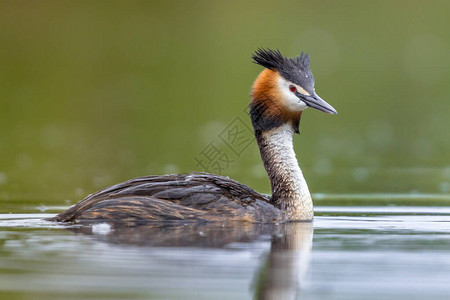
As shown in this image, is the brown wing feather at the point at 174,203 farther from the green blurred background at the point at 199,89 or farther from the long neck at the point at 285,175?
the green blurred background at the point at 199,89

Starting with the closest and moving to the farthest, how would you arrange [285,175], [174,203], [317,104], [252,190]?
[174,203] → [252,190] → [317,104] → [285,175]

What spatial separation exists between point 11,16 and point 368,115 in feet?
44.3

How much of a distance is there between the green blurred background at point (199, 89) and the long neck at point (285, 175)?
328 centimetres

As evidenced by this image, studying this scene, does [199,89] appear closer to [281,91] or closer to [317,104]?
[281,91]

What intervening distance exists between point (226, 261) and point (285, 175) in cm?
344

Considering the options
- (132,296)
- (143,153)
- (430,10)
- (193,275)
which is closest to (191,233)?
(193,275)

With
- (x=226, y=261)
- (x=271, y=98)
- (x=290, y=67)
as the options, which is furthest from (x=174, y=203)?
(x=226, y=261)

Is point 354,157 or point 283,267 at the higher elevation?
point 354,157

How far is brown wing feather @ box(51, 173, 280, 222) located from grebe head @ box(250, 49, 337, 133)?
110 centimetres

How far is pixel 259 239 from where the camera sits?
7887mm

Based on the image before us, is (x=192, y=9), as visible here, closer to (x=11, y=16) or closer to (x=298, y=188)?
(x=11, y=16)

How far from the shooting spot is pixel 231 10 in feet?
101

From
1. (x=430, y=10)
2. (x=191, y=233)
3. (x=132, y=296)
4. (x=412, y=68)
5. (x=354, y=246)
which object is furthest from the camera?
(x=430, y=10)

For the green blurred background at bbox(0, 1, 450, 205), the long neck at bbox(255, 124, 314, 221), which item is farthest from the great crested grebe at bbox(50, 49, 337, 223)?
the green blurred background at bbox(0, 1, 450, 205)
